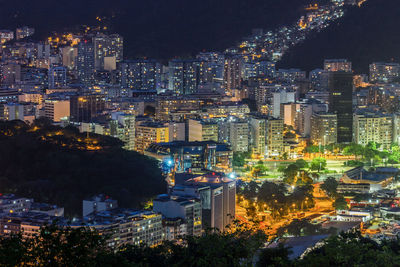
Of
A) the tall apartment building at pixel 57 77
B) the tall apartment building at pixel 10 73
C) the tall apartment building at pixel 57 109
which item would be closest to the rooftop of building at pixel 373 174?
the tall apartment building at pixel 57 109

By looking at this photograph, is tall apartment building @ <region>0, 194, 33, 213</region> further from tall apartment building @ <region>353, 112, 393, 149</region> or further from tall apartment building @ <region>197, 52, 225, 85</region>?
tall apartment building @ <region>197, 52, 225, 85</region>

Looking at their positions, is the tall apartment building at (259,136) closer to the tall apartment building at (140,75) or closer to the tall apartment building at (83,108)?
the tall apartment building at (83,108)

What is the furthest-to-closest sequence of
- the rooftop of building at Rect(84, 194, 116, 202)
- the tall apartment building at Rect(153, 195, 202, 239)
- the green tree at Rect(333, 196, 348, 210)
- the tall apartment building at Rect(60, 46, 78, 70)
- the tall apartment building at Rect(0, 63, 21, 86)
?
the tall apartment building at Rect(60, 46, 78, 70) → the tall apartment building at Rect(0, 63, 21, 86) → the green tree at Rect(333, 196, 348, 210) → the rooftop of building at Rect(84, 194, 116, 202) → the tall apartment building at Rect(153, 195, 202, 239)

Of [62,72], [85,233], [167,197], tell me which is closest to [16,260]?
[85,233]

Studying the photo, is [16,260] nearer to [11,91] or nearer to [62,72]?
[11,91]

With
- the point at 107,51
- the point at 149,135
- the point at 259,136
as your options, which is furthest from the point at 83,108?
the point at 107,51

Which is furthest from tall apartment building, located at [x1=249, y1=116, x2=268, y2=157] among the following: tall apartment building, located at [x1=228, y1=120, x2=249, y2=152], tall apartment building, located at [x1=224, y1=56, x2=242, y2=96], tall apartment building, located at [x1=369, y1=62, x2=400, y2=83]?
tall apartment building, located at [x1=369, y1=62, x2=400, y2=83]
